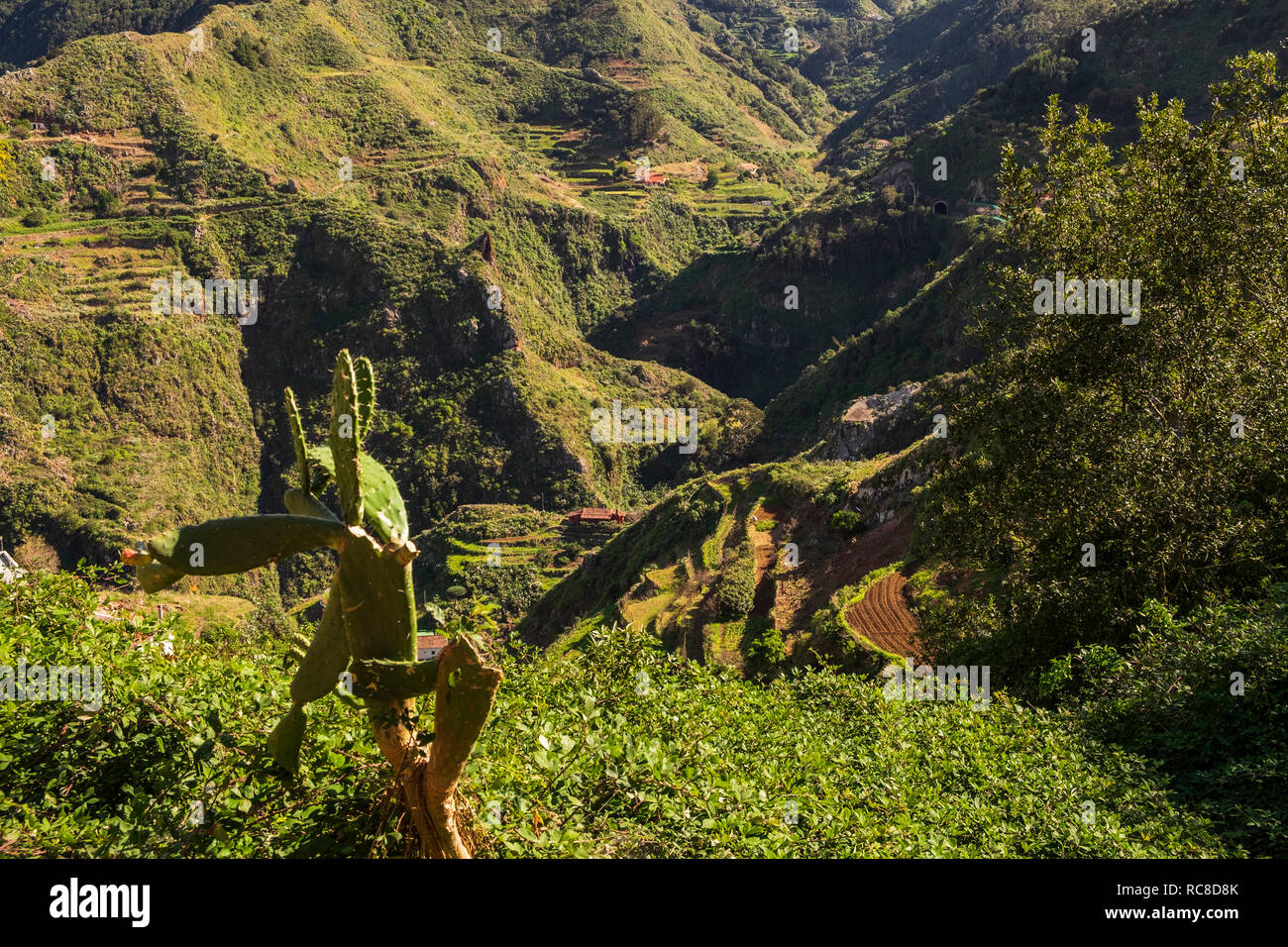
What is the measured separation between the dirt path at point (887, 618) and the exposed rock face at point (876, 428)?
16313mm

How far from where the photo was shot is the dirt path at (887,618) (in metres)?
20.9

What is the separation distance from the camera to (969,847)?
5340mm

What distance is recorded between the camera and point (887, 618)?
22500 millimetres

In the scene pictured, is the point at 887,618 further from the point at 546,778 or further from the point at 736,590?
the point at 546,778

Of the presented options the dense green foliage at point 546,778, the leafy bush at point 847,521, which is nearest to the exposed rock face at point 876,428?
the leafy bush at point 847,521

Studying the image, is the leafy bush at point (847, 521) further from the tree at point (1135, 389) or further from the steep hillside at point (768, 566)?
the tree at point (1135, 389)

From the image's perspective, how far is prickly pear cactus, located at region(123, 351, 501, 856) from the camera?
118 inches

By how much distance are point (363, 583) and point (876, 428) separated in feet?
135

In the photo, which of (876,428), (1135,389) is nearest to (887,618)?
(1135,389)

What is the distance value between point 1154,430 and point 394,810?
1049 cm

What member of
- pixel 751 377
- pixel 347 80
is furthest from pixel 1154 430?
pixel 347 80

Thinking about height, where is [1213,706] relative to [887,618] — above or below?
above
